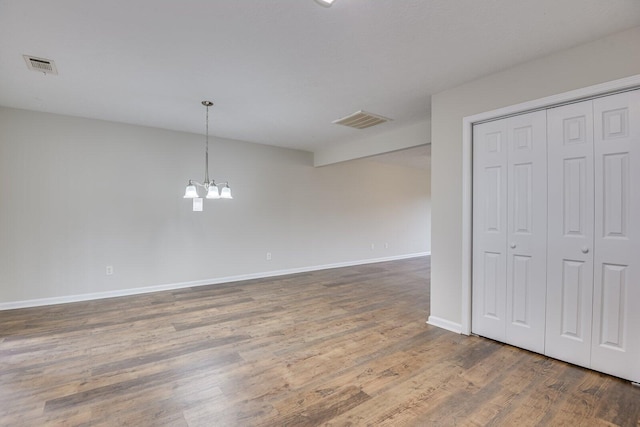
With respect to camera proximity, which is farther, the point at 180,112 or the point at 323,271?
the point at 323,271

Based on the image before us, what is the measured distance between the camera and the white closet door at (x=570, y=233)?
237 centimetres

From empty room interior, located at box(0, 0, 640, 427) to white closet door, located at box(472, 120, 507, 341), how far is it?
0.02 meters

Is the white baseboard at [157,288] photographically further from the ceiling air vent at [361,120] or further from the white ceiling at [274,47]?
the ceiling air vent at [361,120]

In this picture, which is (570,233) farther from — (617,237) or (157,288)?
(157,288)

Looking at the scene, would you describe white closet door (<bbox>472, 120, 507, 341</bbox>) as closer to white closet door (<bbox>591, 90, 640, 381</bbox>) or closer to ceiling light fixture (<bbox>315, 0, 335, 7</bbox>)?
white closet door (<bbox>591, 90, 640, 381</bbox>)

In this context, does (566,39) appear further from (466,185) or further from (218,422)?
(218,422)

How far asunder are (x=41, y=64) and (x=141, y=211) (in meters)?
2.40

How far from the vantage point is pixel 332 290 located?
4.90 metres

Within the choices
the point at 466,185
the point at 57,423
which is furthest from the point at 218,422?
the point at 466,185

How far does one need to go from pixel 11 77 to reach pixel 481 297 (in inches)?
206

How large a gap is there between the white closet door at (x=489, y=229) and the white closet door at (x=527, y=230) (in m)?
0.05

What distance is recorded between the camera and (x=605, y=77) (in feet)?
7.39

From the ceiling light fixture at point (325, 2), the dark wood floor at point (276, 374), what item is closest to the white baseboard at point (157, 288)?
the dark wood floor at point (276, 374)


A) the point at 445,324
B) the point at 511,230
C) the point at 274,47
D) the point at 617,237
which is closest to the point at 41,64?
the point at 274,47
